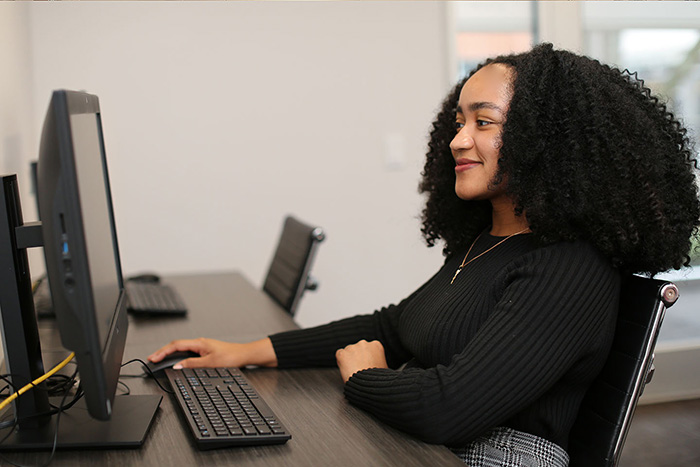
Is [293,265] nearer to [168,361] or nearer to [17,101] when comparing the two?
[168,361]

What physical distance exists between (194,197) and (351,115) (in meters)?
0.73

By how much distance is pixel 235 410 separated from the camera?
1.06 meters

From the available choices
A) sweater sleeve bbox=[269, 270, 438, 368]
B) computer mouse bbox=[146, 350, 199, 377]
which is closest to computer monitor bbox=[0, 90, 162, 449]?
computer mouse bbox=[146, 350, 199, 377]

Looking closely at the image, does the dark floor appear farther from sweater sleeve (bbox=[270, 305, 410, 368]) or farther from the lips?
the lips

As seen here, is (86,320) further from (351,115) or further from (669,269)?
→ (351,115)

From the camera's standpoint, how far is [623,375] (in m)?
1.14

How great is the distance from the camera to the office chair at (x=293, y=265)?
195cm

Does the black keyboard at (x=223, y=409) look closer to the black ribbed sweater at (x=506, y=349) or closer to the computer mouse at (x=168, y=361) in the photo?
the computer mouse at (x=168, y=361)

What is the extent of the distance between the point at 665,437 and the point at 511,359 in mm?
1686

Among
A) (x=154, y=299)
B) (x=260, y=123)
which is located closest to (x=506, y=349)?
(x=154, y=299)

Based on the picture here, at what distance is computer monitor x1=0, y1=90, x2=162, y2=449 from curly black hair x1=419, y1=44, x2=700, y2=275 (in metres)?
0.67

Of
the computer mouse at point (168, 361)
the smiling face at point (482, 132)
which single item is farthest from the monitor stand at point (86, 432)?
the smiling face at point (482, 132)

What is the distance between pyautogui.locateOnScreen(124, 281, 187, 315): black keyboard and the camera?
1917mm

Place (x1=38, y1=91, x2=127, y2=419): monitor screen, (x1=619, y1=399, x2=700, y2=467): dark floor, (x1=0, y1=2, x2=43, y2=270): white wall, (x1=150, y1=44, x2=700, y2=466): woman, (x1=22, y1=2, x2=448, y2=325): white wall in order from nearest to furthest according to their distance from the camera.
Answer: (x1=38, y1=91, x2=127, y2=419): monitor screen → (x1=150, y1=44, x2=700, y2=466): woman → (x1=0, y1=2, x2=43, y2=270): white wall → (x1=619, y1=399, x2=700, y2=467): dark floor → (x1=22, y1=2, x2=448, y2=325): white wall
